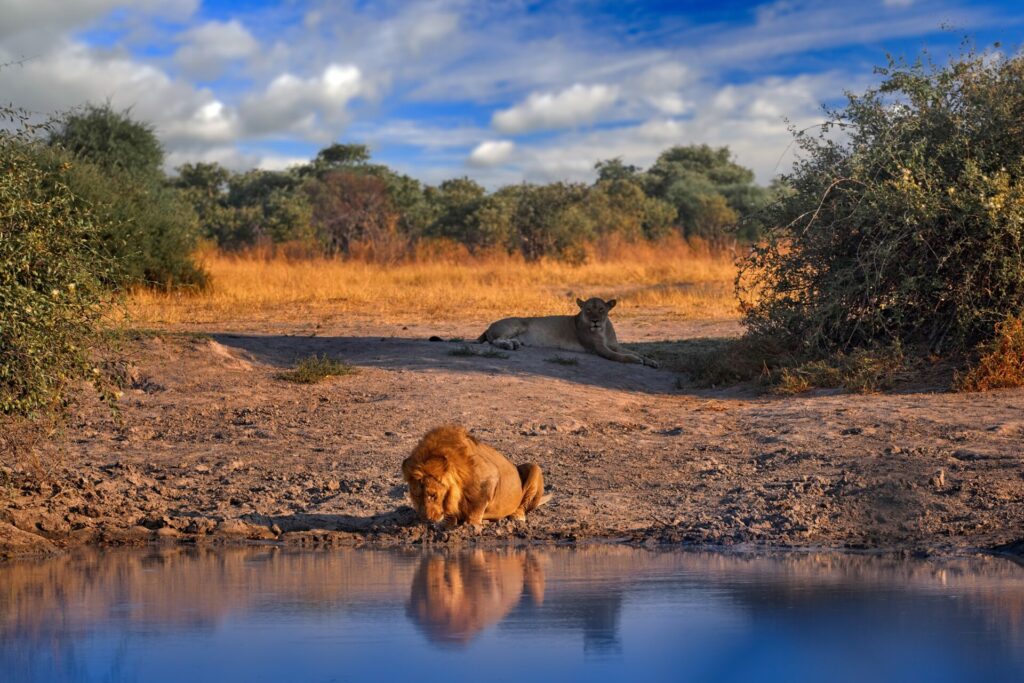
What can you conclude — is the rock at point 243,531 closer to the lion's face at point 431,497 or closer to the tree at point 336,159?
the lion's face at point 431,497

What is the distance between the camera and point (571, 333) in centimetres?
1655

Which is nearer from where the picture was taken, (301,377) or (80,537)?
(80,537)

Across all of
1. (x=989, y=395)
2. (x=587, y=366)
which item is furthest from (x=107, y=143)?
(x=989, y=395)

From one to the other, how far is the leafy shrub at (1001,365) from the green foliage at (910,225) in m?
0.33

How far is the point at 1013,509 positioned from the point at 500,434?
13.2 feet

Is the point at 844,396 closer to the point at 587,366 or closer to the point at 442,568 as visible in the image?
the point at 587,366

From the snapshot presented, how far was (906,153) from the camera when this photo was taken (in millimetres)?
13383

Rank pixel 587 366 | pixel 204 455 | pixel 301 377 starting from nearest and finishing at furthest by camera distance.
Answer: pixel 204 455, pixel 301 377, pixel 587 366

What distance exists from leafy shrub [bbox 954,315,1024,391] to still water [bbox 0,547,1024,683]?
5.11m

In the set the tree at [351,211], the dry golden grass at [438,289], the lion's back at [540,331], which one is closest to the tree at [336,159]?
the tree at [351,211]

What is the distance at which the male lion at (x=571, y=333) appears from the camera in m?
15.7

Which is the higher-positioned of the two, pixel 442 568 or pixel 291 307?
pixel 291 307

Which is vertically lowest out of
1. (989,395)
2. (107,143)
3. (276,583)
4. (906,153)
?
(276,583)

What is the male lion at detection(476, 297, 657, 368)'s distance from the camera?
617 inches
